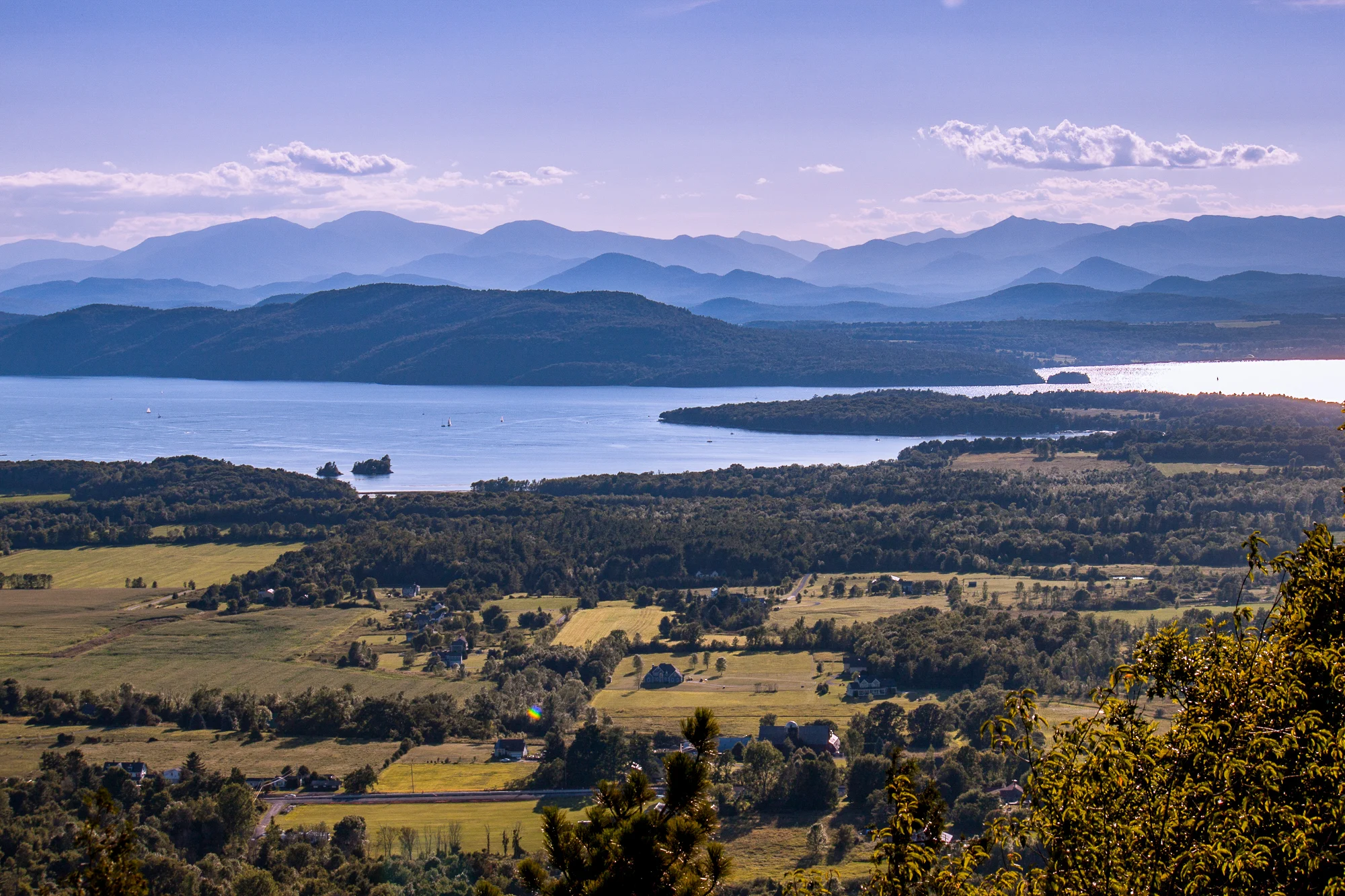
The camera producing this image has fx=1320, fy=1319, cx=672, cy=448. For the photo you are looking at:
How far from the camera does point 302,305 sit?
144125 millimetres

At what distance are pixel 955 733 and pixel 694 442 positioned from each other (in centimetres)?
5263

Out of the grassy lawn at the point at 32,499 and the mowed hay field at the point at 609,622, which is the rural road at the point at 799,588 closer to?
the mowed hay field at the point at 609,622

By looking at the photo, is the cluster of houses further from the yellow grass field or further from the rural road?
the rural road

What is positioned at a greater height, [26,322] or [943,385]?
[26,322]

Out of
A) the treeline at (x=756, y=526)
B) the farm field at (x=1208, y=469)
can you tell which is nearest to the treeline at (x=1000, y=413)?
the farm field at (x=1208, y=469)

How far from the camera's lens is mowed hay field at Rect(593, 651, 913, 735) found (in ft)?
79.8

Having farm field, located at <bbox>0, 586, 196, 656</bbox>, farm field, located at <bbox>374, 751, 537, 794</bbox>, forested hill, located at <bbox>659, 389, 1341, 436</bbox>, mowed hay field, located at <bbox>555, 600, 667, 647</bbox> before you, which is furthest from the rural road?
forested hill, located at <bbox>659, 389, 1341, 436</bbox>

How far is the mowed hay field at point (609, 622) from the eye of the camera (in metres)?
31.6

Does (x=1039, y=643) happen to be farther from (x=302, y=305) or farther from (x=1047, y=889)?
(x=302, y=305)

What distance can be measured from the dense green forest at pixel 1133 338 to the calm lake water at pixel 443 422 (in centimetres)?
225

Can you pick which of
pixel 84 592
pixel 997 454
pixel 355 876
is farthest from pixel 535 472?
pixel 355 876

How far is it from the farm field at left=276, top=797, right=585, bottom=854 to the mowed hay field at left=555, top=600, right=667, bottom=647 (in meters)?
10.5

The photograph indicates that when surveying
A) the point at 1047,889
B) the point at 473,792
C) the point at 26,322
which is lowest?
the point at 473,792

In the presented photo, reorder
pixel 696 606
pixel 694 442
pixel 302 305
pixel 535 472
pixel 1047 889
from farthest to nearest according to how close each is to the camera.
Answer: pixel 302 305
pixel 694 442
pixel 535 472
pixel 696 606
pixel 1047 889
